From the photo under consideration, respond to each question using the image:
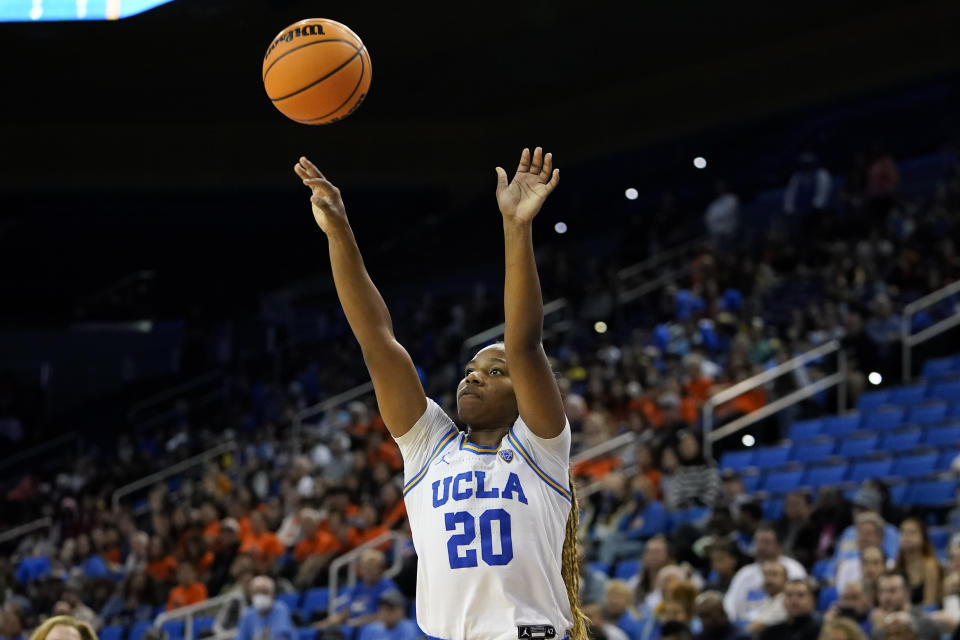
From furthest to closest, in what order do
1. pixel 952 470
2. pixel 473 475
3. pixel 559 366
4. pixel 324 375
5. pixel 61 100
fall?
pixel 61 100, pixel 324 375, pixel 559 366, pixel 952 470, pixel 473 475

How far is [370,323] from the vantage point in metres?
4.16

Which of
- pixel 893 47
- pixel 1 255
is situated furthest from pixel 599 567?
pixel 1 255

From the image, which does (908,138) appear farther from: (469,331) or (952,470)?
(952,470)

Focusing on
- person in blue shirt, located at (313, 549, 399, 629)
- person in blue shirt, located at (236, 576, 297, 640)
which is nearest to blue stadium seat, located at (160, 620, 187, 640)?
person in blue shirt, located at (236, 576, 297, 640)

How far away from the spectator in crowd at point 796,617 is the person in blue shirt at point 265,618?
4.21 m

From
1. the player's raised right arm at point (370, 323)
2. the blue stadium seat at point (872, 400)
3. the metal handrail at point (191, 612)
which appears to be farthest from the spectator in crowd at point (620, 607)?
the player's raised right arm at point (370, 323)

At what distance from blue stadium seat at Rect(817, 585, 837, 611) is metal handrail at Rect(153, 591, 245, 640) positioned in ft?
16.4

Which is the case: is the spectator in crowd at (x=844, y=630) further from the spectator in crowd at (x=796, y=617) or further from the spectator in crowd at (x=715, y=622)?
the spectator in crowd at (x=715, y=622)

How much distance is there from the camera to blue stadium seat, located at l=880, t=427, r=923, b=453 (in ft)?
37.3

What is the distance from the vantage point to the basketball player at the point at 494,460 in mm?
3914

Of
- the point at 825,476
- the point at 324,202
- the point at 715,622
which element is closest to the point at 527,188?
the point at 324,202

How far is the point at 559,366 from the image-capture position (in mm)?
16281

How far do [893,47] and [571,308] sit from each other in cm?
594

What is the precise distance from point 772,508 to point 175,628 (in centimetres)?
554
